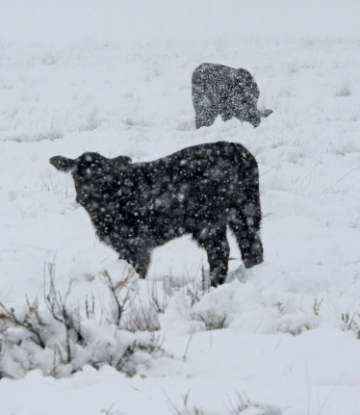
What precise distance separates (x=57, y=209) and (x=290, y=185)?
301 centimetres

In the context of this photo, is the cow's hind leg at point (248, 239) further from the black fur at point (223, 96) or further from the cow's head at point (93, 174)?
the black fur at point (223, 96)

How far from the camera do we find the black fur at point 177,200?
3.73 m

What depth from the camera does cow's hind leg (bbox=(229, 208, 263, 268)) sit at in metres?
3.84

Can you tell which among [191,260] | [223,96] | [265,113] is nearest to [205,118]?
[223,96]

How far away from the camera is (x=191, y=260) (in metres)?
4.29

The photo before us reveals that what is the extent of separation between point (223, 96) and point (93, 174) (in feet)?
18.4

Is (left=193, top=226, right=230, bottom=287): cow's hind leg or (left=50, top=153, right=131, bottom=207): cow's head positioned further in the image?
(left=50, top=153, right=131, bottom=207): cow's head

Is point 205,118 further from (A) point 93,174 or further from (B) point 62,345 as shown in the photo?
(B) point 62,345

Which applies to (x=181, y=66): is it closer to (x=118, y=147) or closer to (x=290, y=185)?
(x=118, y=147)

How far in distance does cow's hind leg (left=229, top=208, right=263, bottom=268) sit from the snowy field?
147mm

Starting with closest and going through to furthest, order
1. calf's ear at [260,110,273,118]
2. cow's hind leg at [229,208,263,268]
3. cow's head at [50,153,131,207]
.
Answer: cow's hind leg at [229,208,263,268] < cow's head at [50,153,131,207] < calf's ear at [260,110,273,118]

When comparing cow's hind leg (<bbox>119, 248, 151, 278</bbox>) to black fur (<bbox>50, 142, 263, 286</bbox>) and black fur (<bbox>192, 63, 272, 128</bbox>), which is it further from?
black fur (<bbox>192, 63, 272, 128</bbox>)

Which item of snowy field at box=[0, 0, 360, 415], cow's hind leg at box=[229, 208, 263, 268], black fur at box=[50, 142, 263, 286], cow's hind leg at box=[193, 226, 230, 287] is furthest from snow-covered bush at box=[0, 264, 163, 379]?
cow's hind leg at box=[229, 208, 263, 268]

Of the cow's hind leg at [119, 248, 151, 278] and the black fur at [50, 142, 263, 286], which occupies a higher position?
the black fur at [50, 142, 263, 286]
